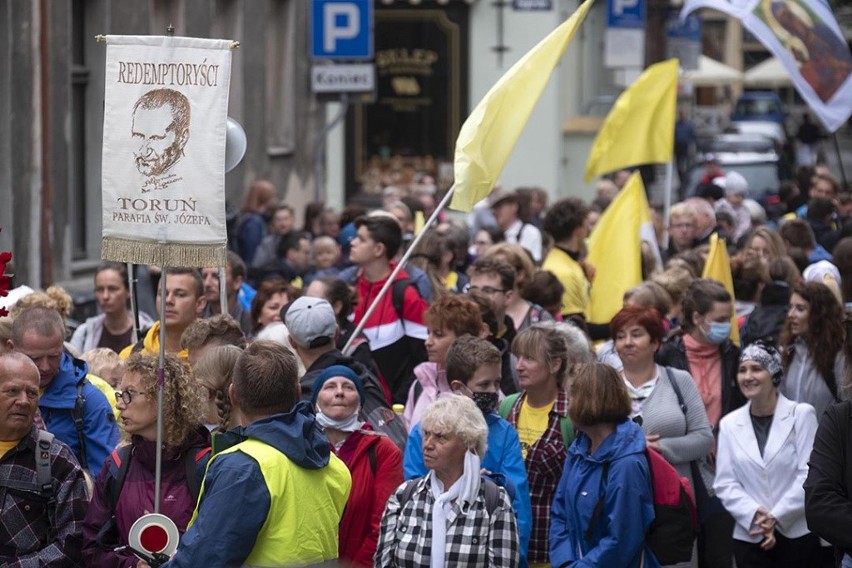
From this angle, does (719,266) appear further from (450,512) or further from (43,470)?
(43,470)

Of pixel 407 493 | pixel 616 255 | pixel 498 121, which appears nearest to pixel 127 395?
pixel 407 493

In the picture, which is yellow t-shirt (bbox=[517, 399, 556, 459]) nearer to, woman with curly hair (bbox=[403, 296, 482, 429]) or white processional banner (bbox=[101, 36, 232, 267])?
woman with curly hair (bbox=[403, 296, 482, 429])

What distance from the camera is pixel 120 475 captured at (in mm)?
5934

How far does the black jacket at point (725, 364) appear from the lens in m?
8.98

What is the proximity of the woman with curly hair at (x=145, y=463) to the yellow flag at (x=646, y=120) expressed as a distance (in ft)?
27.6

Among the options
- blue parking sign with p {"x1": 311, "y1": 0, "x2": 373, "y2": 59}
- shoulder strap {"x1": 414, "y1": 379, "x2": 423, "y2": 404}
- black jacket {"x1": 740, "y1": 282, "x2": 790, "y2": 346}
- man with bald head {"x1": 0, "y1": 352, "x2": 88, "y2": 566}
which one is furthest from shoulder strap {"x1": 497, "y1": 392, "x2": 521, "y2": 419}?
blue parking sign with p {"x1": 311, "y1": 0, "x2": 373, "y2": 59}

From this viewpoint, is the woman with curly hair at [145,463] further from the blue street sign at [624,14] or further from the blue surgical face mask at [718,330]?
the blue street sign at [624,14]

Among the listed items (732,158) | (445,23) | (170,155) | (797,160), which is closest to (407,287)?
(170,155)

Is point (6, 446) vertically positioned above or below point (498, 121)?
below

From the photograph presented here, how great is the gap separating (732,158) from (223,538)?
73.6ft

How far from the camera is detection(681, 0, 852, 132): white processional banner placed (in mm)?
12414

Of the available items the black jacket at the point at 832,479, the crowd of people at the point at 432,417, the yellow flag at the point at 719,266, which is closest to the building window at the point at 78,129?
the crowd of people at the point at 432,417

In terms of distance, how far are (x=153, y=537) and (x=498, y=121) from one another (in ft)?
11.9

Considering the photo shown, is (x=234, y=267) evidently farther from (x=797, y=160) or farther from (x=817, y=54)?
(x=797, y=160)
